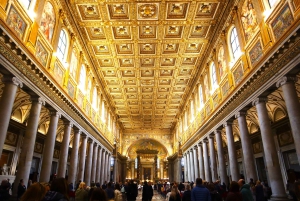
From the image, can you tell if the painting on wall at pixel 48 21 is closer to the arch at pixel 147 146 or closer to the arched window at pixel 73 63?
the arched window at pixel 73 63

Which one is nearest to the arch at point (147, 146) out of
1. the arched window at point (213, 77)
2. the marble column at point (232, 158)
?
the arched window at point (213, 77)

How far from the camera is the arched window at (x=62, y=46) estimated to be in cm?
1252

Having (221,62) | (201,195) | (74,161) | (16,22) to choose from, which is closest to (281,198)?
(201,195)

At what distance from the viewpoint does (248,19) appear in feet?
36.0

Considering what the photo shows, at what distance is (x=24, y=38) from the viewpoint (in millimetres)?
8664

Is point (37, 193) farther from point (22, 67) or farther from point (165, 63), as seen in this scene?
point (165, 63)

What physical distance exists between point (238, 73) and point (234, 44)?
2.15m

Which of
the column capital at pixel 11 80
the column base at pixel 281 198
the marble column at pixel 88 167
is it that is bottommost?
the column base at pixel 281 198

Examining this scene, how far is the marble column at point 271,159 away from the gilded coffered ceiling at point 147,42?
6.73m

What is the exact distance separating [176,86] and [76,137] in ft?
38.5

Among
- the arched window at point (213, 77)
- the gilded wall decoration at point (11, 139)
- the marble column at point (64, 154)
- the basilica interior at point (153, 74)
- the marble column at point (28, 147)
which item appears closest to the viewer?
the basilica interior at point (153, 74)

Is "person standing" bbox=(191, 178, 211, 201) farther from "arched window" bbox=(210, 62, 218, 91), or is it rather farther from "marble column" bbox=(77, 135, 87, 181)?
"marble column" bbox=(77, 135, 87, 181)

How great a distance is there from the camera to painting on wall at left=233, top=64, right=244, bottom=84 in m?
11.5

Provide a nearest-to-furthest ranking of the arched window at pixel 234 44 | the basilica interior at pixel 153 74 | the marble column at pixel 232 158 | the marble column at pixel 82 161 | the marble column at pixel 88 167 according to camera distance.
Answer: the basilica interior at pixel 153 74
the marble column at pixel 232 158
the arched window at pixel 234 44
the marble column at pixel 82 161
the marble column at pixel 88 167
